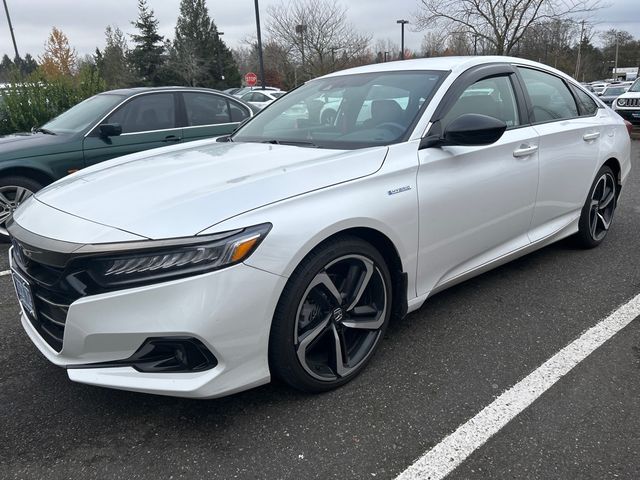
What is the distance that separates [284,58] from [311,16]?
9.91 ft

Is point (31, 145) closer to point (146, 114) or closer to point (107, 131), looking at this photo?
point (107, 131)

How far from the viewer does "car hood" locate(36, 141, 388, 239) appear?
212cm

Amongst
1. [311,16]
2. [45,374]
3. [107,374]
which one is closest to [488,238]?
[107,374]

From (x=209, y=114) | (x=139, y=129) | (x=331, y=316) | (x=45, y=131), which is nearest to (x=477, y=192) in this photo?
(x=331, y=316)

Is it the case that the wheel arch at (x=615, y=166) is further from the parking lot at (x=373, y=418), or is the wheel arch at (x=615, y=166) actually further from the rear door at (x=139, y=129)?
the rear door at (x=139, y=129)

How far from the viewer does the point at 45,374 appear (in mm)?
2775

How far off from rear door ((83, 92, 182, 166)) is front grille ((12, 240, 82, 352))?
344 centimetres

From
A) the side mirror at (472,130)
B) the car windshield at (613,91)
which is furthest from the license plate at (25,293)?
the car windshield at (613,91)

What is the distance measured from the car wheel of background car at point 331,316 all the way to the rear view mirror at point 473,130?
2.56 feet

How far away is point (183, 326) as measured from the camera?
200 cm

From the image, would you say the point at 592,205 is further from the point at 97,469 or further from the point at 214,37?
the point at 214,37

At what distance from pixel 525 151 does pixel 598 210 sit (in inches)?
61.0

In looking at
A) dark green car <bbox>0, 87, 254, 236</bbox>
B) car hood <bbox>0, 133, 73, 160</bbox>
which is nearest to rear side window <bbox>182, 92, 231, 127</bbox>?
Result: dark green car <bbox>0, 87, 254, 236</bbox>

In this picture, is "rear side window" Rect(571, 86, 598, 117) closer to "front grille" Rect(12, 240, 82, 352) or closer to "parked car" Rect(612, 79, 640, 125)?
"front grille" Rect(12, 240, 82, 352)
